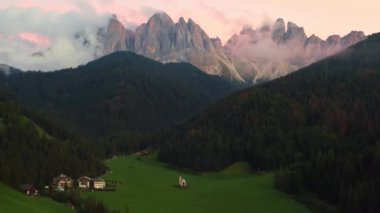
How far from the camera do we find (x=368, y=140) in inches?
6353

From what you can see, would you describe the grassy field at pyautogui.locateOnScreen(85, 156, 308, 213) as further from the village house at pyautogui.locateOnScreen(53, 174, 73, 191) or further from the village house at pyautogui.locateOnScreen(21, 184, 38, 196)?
the village house at pyautogui.locateOnScreen(21, 184, 38, 196)

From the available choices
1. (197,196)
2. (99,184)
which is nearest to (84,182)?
(99,184)

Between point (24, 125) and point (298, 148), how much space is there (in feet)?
275

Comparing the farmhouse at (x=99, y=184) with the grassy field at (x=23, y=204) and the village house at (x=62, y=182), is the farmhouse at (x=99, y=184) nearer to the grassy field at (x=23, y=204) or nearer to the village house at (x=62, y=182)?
the village house at (x=62, y=182)

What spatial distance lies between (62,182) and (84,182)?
5.80 metres

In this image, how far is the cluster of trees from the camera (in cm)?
14225

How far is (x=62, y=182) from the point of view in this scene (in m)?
150

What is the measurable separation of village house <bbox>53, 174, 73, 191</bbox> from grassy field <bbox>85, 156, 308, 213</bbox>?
7859 millimetres

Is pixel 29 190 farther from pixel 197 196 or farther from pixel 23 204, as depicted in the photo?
pixel 197 196

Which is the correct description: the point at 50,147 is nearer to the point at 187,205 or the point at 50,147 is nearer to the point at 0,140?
the point at 0,140

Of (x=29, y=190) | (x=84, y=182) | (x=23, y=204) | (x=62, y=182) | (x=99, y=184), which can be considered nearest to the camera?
(x=23, y=204)

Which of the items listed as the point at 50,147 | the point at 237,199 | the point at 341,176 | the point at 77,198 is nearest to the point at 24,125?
the point at 50,147

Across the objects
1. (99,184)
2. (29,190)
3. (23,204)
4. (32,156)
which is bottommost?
(23,204)

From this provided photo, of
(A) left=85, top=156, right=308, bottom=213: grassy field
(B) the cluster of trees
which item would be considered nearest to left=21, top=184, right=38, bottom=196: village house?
(B) the cluster of trees
